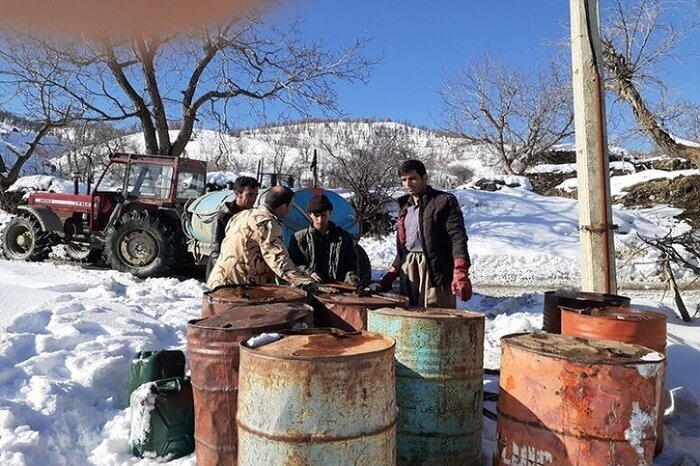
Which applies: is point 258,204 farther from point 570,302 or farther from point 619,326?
point 619,326

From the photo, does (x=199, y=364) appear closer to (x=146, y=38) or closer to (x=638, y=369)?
(x=638, y=369)

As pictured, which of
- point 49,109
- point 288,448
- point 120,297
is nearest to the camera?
point 288,448

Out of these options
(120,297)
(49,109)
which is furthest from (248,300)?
(49,109)

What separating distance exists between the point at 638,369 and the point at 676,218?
569 inches

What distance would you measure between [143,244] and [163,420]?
22.5 feet

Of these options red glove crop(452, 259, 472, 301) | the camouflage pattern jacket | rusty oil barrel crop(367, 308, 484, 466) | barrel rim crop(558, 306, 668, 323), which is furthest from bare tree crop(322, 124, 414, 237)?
rusty oil barrel crop(367, 308, 484, 466)

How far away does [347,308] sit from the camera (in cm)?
358

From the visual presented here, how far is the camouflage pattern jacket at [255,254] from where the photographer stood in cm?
393

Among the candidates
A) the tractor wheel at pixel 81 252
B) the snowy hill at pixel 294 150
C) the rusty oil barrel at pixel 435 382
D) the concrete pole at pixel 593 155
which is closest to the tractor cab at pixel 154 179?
the tractor wheel at pixel 81 252

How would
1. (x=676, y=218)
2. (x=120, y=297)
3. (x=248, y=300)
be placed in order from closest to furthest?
(x=248, y=300), (x=120, y=297), (x=676, y=218)

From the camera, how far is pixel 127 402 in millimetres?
4109

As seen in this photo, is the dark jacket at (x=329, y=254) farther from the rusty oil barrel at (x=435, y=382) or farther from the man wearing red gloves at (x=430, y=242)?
the rusty oil barrel at (x=435, y=382)

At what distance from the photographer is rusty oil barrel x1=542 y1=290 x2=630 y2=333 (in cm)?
381

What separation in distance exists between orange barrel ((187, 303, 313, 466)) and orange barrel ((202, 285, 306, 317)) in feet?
1.81
